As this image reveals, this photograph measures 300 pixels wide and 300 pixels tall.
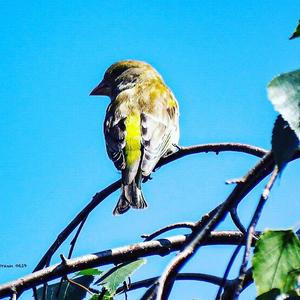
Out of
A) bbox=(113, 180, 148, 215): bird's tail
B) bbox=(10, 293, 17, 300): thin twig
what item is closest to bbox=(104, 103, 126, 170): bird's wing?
bbox=(113, 180, 148, 215): bird's tail

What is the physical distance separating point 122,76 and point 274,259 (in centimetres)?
700

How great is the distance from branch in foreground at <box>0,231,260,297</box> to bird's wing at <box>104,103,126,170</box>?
274 centimetres

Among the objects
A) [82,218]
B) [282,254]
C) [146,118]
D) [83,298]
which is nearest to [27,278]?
[83,298]

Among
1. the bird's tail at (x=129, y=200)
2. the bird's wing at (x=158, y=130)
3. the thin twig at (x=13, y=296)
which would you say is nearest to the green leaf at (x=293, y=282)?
the thin twig at (x=13, y=296)

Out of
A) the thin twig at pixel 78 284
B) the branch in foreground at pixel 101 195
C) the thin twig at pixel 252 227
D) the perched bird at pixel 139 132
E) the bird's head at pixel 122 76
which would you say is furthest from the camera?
the bird's head at pixel 122 76

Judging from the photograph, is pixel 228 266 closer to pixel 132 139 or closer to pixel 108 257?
pixel 108 257

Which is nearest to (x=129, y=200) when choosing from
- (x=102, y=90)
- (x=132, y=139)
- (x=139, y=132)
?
(x=132, y=139)

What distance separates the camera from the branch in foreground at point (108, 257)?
265cm

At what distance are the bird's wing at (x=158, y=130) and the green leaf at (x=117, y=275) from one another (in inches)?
113

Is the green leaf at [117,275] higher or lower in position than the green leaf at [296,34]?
lower

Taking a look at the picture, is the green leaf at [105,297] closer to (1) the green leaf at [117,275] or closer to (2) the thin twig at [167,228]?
(1) the green leaf at [117,275]

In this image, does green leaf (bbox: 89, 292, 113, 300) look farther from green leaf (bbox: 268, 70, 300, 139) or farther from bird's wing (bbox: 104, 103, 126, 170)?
bird's wing (bbox: 104, 103, 126, 170)

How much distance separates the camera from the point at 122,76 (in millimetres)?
8773

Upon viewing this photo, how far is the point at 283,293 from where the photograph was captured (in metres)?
1.86
